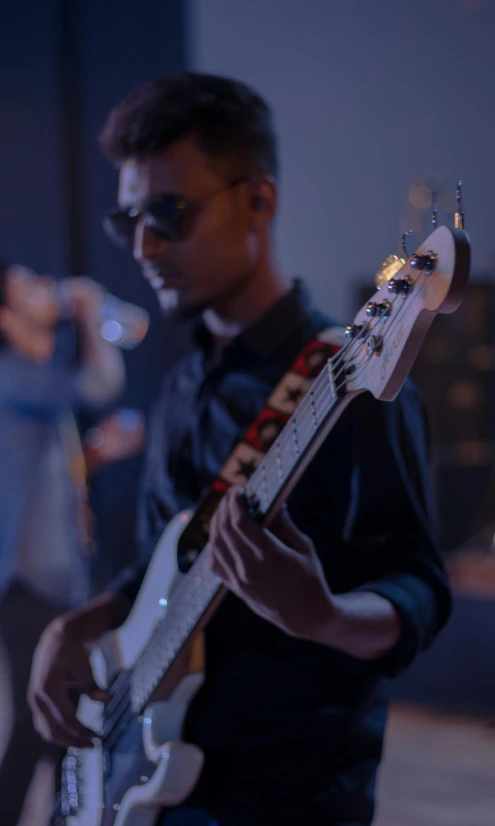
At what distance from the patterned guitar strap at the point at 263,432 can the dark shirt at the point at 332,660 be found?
75 mm

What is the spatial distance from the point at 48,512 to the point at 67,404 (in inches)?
16.6

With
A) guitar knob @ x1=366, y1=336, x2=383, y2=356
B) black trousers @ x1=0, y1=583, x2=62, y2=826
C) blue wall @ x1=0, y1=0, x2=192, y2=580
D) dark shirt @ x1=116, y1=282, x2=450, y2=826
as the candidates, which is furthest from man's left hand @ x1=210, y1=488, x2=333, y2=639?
blue wall @ x1=0, y1=0, x2=192, y2=580

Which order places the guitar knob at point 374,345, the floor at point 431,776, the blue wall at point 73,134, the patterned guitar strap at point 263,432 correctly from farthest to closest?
the blue wall at point 73,134
the floor at point 431,776
the patterned guitar strap at point 263,432
the guitar knob at point 374,345

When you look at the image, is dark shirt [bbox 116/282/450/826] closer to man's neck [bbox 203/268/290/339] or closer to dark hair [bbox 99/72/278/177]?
man's neck [bbox 203/268/290/339]

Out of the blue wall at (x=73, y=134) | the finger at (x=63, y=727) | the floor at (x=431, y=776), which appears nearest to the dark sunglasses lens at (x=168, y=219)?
the finger at (x=63, y=727)

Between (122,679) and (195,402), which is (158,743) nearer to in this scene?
(122,679)

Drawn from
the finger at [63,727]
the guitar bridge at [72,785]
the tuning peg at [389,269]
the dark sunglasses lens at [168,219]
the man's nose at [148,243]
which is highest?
the tuning peg at [389,269]

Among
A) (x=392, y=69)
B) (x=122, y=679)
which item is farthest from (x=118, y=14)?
(x=122, y=679)

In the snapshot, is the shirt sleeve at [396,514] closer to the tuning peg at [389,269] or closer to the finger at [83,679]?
the tuning peg at [389,269]

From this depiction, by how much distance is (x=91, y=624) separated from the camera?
142 centimetres

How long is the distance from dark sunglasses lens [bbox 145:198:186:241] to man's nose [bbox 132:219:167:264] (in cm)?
1

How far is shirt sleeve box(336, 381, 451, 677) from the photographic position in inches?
44.1

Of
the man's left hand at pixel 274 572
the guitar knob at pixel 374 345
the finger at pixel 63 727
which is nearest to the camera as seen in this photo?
the guitar knob at pixel 374 345

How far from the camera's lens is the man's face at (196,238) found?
4.49 ft
